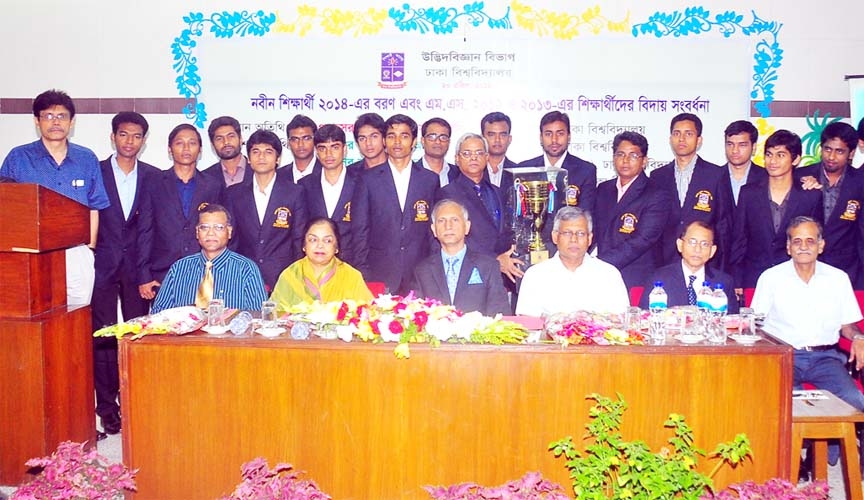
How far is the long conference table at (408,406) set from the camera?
2998 mm

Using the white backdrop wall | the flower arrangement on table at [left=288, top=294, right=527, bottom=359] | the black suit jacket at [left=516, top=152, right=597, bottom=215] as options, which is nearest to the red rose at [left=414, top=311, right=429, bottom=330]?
the flower arrangement on table at [left=288, top=294, right=527, bottom=359]

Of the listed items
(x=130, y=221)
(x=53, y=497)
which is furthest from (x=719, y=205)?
(x=53, y=497)

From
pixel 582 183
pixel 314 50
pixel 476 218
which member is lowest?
pixel 476 218

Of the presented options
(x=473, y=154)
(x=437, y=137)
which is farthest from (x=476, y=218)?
(x=437, y=137)

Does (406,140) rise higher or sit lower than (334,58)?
lower

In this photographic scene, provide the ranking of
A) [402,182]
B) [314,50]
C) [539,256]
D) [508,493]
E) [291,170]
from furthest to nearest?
1. [314,50]
2. [291,170]
3. [402,182]
4. [539,256]
5. [508,493]

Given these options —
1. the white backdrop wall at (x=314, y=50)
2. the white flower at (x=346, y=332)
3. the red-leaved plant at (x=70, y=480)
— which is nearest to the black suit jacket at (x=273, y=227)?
the white backdrop wall at (x=314, y=50)

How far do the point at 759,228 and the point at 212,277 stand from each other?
327 cm

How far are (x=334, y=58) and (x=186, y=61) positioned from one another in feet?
3.78

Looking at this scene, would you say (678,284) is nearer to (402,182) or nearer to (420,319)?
(420,319)

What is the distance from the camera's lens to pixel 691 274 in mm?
4262

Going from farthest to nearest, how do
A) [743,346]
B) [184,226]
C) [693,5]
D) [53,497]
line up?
1. [693,5]
2. [184,226]
3. [743,346]
4. [53,497]

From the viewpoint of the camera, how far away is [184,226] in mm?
5062

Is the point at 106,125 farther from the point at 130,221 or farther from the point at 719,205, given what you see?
the point at 719,205
